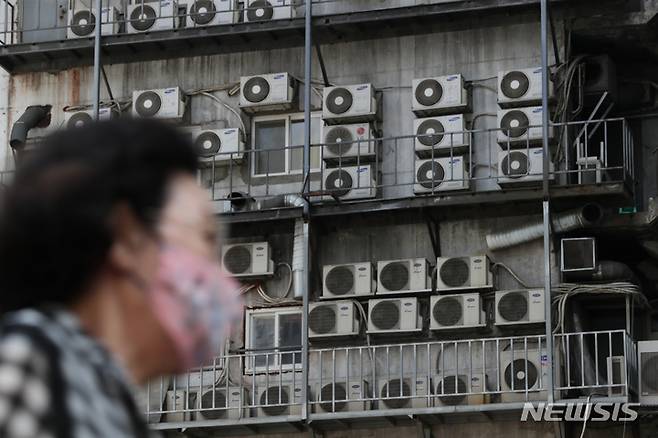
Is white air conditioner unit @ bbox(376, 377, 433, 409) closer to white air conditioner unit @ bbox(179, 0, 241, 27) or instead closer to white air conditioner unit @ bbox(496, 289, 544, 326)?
white air conditioner unit @ bbox(496, 289, 544, 326)

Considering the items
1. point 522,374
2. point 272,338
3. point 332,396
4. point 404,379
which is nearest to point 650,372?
point 522,374

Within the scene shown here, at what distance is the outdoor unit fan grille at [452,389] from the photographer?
22.3m

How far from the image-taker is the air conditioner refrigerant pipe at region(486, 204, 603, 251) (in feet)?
72.7

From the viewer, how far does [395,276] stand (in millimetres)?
22844

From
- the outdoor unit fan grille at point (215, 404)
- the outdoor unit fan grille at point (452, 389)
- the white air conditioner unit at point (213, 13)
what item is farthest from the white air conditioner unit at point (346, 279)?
the white air conditioner unit at point (213, 13)

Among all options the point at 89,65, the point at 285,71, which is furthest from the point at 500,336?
the point at 89,65

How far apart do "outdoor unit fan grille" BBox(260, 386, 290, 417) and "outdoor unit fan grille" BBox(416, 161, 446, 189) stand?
326cm

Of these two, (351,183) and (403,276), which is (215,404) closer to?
(403,276)

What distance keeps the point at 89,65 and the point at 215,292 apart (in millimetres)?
23432

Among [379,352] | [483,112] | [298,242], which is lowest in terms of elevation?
[379,352]

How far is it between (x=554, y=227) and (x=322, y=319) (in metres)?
3.20

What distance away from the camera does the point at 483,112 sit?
2328 cm

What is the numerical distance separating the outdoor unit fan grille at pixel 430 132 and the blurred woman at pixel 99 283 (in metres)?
20.7

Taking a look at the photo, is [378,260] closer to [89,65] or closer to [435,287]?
[435,287]
